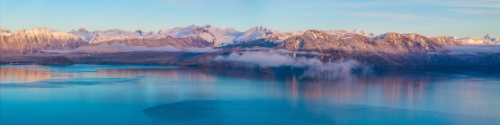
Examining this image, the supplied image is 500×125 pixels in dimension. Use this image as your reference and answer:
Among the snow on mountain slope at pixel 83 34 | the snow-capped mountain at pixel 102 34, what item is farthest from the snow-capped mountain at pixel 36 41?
the snow on mountain slope at pixel 83 34

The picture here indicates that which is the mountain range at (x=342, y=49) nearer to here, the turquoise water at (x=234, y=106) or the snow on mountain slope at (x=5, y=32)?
the snow on mountain slope at (x=5, y=32)

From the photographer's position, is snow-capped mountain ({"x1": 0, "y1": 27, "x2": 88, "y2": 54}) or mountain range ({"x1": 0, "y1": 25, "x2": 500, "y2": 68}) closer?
mountain range ({"x1": 0, "y1": 25, "x2": 500, "y2": 68})

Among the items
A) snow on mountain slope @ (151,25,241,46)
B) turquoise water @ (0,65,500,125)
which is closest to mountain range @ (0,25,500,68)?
→ snow on mountain slope @ (151,25,241,46)

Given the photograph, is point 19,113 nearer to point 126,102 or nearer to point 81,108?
point 81,108

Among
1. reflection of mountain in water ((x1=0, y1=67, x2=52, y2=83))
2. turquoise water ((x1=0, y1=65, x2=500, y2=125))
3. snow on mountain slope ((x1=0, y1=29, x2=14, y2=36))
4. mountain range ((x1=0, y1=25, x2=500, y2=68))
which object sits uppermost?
snow on mountain slope ((x1=0, y1=29, x2=14, y2=36))

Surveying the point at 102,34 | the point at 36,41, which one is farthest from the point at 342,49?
the point at 102,34

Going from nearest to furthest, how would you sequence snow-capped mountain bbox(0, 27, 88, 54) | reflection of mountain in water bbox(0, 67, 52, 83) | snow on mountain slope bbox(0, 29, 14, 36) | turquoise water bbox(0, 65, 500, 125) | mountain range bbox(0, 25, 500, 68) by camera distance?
turquoise water bbox(0, 65, 500, 125) → reflection of mountain in water bbox(0, 67, 52, 83) → mountain range bbox(0, 25, 500, 68) → snow-capped mountain bbox(0, 27, 88, 54) → snow on mountain slope bbox(0, 29, 14, 36)

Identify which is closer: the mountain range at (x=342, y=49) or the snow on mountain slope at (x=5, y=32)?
the mountain range at (x=342, y=49)

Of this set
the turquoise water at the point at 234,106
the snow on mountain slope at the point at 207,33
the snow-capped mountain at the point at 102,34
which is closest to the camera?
the turquoise water at the point at 234,106

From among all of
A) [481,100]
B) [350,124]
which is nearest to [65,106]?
[350,124]

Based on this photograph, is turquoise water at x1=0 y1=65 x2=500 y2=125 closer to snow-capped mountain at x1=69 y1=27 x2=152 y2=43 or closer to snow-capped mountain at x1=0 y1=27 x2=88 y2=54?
snow-capped mountain at x1=0 y1=27 x2=88 y2=54

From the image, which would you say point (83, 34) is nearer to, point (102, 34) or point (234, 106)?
point (102, 34)
